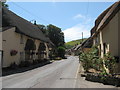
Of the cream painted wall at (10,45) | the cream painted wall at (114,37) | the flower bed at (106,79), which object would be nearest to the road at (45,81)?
the flower bed at (106,79)

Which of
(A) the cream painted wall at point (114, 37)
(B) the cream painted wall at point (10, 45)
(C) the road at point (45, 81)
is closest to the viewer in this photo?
(C) the road at point (45, 81)

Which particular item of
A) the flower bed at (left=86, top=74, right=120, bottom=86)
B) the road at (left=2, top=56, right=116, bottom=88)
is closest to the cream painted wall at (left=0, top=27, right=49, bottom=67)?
the road at (left=2, top=56, right=116, bottom=88)

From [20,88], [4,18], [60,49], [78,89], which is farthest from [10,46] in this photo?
[60,49]

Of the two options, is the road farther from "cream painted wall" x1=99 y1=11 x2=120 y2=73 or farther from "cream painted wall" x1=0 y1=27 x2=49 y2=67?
"cream painted wall" x1=0 y1=27 x2=49 y2=67

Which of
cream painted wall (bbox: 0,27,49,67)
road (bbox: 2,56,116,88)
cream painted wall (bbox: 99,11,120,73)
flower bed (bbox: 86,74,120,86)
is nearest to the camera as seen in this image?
flower bed (bbox: 86,74,120,86)

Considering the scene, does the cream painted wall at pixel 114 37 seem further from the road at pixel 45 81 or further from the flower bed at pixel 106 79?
the road at pixel 45 81

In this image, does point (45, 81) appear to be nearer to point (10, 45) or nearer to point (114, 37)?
point (114, 37)

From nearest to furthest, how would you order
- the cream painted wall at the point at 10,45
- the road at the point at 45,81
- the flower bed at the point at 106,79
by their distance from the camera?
the flower bed at the point at 106,79 < the road at the point at 45,81 < the cream painted wall at the point at 10,45

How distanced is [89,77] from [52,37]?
57.8 metres

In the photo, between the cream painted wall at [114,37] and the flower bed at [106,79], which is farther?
the cream painted wall at [114,37]

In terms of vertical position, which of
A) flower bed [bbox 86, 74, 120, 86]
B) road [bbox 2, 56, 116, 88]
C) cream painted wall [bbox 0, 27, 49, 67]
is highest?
cream painted wall [bbox 0, 27, 49, 67]

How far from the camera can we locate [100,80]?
32.6 feet

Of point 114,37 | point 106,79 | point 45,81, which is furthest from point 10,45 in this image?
point 106,79

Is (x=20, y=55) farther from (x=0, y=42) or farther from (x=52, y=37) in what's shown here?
(x=52, y=37)
